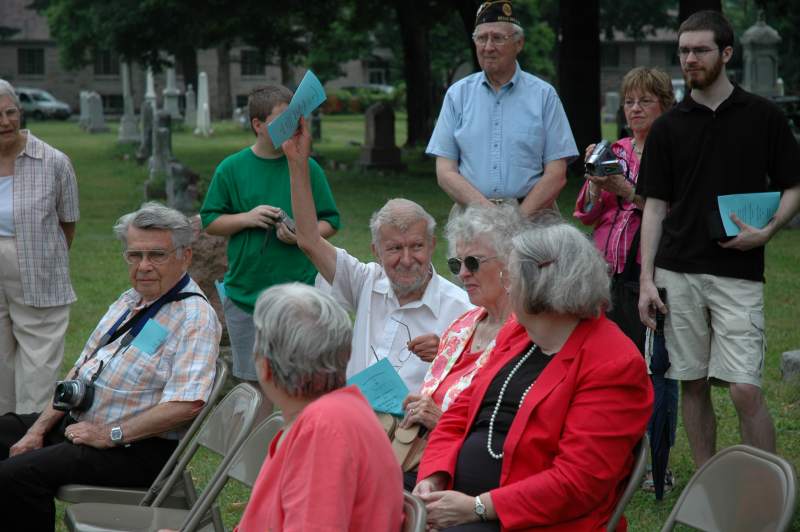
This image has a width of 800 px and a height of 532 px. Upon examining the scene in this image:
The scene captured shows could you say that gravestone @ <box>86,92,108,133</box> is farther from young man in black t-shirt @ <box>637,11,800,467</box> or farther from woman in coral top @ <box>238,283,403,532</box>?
woman in coral top @ <box>238,283,403,532</box>

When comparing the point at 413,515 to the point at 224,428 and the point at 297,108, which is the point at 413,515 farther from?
the point at 297,108

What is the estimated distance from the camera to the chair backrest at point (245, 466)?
391 cm

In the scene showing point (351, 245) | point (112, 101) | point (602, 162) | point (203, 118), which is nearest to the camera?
point (602, 162)

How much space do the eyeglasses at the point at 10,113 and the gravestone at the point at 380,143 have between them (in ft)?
54.8

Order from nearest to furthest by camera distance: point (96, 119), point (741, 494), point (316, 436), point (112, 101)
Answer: point (316, 436), point (741, 494), point (96, 119), point (112, 101)

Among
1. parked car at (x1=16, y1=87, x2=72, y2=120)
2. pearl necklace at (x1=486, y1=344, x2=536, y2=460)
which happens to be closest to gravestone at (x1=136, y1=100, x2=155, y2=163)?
pearl necklace at (x1=486, y1=344, x2=536, y2=460)

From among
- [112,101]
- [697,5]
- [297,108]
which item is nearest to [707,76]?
[297,108]

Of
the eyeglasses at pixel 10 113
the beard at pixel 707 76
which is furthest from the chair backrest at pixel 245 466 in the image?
the eyeglasses at pixel 10 113

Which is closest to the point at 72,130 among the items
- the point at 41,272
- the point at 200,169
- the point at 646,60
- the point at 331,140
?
the point at 331,140

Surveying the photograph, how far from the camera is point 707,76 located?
480 cm

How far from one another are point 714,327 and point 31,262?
336 cm

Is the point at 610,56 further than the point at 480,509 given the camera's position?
Yes

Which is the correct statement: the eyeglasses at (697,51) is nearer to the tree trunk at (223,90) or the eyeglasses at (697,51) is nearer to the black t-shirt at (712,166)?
the black t-shirt at (712,166)

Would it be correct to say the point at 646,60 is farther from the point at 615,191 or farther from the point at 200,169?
the point at 615,191
